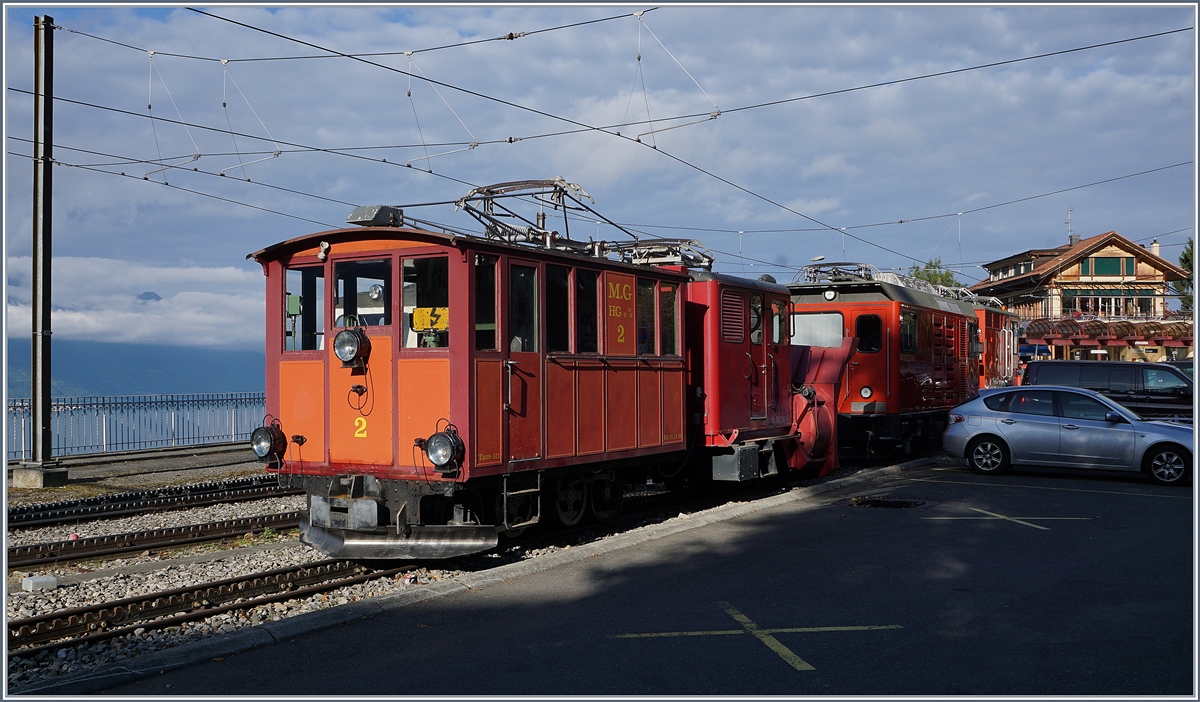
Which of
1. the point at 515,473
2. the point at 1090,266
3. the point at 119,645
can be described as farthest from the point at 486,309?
the point at 1090,266

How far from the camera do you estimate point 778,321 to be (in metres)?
13.5

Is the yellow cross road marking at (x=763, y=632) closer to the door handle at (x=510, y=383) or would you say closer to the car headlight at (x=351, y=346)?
the door handle at (x=510, y=383)

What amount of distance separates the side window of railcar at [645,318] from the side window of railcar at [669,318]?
6.9 inches

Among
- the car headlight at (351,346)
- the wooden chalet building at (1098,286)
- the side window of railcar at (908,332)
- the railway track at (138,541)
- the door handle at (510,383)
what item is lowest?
the railway track at (138,541)

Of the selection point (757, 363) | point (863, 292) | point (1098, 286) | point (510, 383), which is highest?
point (1098, 286)

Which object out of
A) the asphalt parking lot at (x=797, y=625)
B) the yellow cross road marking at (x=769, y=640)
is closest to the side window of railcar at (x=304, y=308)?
the asphalt parking lot at (x=797, y=625)

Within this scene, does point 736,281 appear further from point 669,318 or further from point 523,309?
point 523,309

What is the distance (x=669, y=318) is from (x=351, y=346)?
13.5 feet

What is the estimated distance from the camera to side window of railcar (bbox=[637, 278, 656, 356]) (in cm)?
1049

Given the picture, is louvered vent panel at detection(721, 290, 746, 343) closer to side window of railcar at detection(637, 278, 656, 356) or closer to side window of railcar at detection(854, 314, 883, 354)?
side window of railcar at detection(637, 278, 656, 356)

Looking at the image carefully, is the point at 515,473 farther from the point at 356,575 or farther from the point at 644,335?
the point at 644,335

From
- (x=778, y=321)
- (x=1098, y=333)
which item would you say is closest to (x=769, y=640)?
(x=778, y=321)

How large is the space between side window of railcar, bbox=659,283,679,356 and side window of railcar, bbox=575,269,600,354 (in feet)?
4.41

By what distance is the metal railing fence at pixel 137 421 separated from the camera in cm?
1899
